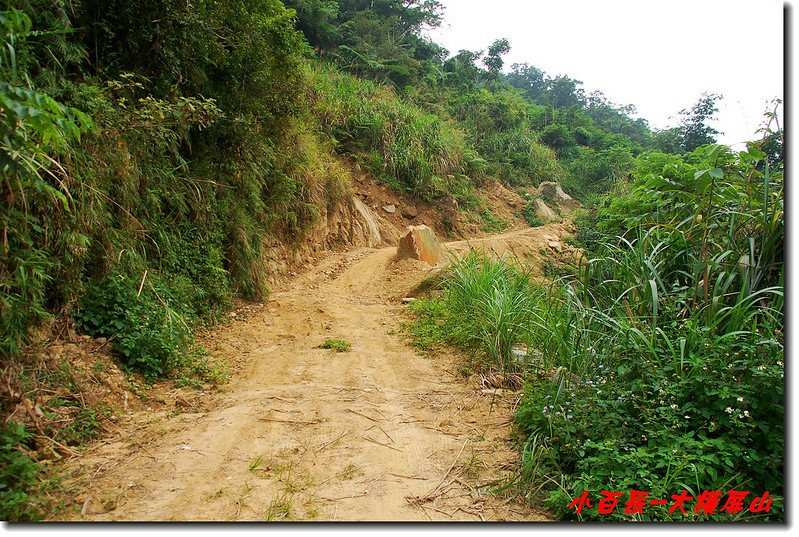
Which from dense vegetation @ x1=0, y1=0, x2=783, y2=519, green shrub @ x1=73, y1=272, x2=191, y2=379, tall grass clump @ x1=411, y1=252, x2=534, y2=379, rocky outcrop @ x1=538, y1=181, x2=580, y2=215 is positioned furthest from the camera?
rocky outcrop @ x1=538, y1=181, x2=580, y2=215

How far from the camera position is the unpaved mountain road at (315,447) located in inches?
82.1

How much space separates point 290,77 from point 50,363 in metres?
5.21

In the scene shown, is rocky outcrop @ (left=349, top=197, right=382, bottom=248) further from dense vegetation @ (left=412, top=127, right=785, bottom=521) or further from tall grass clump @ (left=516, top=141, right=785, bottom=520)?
tall grass clump @ (left=516, top=141, right=785, bottom=520)

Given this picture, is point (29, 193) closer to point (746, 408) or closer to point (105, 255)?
point (105, 255)

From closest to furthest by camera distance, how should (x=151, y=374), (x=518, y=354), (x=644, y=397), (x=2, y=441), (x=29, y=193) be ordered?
(x=2, y=441)
(x=644, y=397)
(x=29, y=193)
(x=151, y=374)
(x=518, y=354)

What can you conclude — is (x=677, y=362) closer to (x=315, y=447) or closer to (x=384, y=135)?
(x=315, y=447)

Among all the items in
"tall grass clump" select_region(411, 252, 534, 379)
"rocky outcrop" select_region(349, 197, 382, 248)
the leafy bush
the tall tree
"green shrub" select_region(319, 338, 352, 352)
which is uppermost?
the tall tree

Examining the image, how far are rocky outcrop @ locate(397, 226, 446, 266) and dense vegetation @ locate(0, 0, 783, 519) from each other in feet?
6.30

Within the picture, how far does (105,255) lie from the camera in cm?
375

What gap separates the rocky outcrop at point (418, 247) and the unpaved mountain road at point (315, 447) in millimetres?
4199

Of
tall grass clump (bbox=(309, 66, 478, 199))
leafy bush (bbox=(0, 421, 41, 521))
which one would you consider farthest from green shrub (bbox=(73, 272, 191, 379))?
tall grass clump (bbox=(309, 66, 478, 199))

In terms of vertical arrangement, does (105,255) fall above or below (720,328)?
below

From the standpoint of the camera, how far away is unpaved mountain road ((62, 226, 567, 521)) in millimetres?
2086

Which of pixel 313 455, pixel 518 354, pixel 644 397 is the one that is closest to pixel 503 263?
pixel 518 354
